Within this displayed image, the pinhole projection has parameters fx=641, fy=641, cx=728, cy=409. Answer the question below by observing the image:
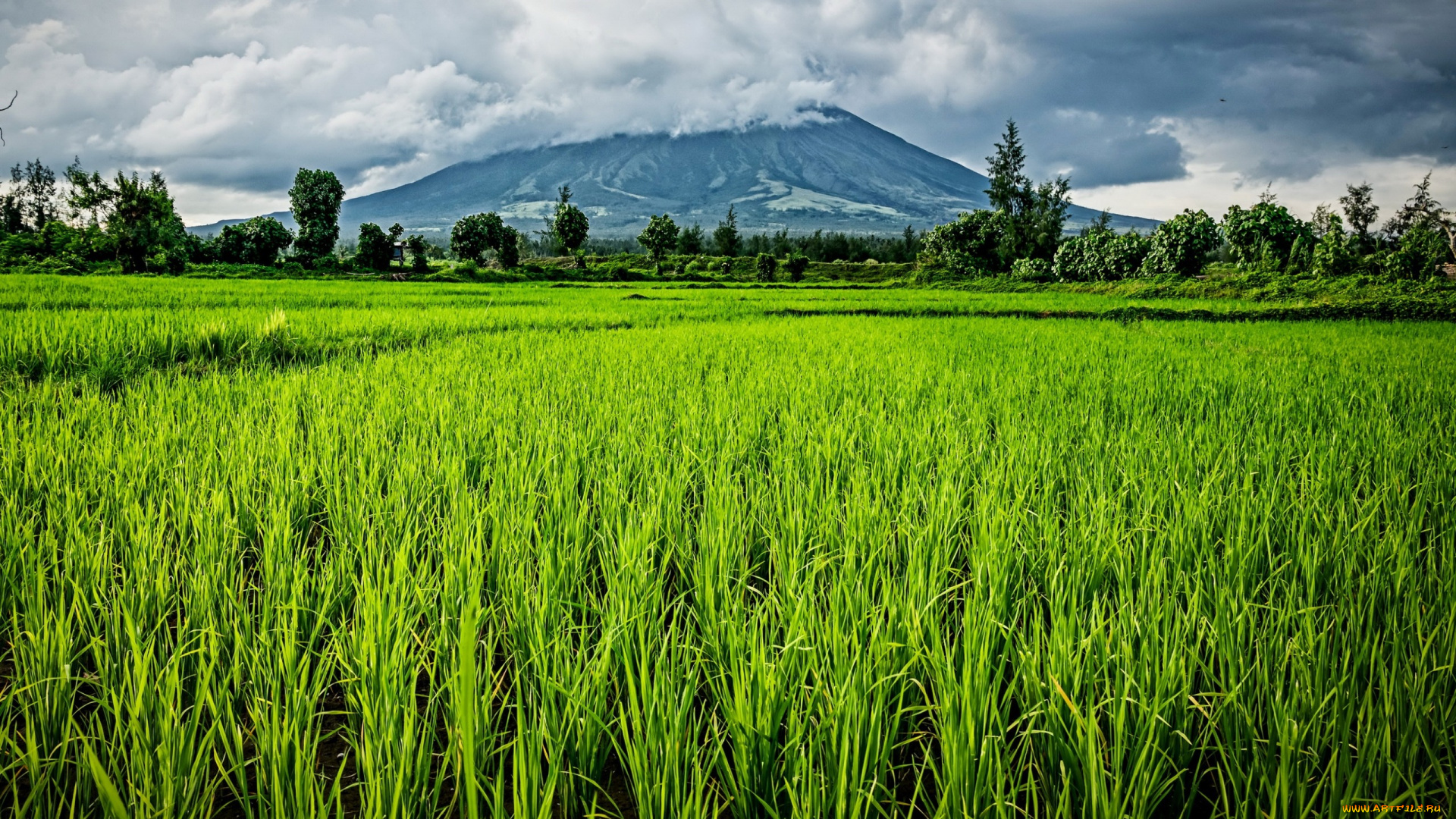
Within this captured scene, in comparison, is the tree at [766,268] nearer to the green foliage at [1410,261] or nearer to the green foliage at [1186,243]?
the green foliage at [1186,243]

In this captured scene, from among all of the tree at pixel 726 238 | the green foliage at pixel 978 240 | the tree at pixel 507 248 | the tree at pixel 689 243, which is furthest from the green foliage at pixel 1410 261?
the tree at pixel 689 243

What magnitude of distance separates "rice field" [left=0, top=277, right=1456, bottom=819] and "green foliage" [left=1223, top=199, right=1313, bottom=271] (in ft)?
100

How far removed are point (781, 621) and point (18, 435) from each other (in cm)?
376

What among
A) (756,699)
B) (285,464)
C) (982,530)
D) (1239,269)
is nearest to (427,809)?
(756,699)

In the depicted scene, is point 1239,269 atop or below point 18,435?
atop

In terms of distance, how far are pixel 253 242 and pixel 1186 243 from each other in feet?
186

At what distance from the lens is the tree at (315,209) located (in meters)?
50.0

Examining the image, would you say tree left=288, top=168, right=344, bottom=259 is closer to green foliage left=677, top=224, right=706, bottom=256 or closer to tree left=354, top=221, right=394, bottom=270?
tree left=354, top=221, right=394, bottom=270

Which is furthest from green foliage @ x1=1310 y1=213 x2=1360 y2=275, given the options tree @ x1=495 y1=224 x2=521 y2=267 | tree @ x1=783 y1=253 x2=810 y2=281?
tree @ x1=495 y1=224 x2=521 y2=267

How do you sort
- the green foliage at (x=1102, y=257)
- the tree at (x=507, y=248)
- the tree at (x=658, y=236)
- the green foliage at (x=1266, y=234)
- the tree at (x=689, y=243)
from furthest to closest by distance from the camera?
the tree at (x=689, y=243)
the tree at (x=658, y=236)
the tree at (x=507, y=248)
the green foliage at (x=1102, y=257)
the green foliage at (x=1266, y=234)

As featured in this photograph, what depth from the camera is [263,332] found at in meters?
6.38

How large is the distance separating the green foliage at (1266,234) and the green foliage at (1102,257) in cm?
409

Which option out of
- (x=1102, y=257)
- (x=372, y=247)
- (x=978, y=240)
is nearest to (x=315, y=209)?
(x=372, y=247)

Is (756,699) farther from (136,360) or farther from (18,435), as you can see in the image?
(136,360)
